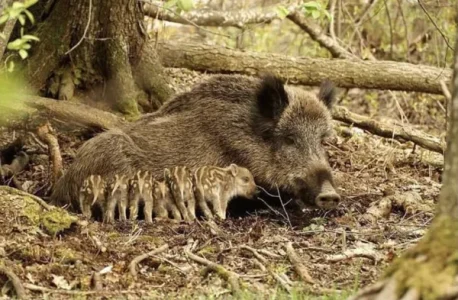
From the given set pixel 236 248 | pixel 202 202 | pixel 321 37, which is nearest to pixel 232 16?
pixel 321 37

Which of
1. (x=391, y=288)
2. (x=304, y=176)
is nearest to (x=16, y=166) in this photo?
(x=304, y=176)

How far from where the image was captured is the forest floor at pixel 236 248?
598cm

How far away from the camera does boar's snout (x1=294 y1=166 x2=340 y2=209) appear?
816cm

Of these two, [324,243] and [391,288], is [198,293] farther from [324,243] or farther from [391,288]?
[391,288]

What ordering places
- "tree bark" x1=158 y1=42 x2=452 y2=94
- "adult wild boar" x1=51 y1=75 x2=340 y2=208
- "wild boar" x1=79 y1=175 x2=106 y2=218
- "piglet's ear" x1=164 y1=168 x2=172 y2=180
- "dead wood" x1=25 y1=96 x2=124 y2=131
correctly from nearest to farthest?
"wild boar" x1=79 y1=175 x2=106 y2=218 < "piglet's ear" x1=164 y1=168 x2=172 y2=180 < "adult wild boar" x1=51 y1=75 x2=340 y2=208 < "dead wood" x1=25 y1=96 x2=124 y2=131 < "tree bark" x1=158 y1=42 x2=452 y2=94

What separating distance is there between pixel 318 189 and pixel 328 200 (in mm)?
233

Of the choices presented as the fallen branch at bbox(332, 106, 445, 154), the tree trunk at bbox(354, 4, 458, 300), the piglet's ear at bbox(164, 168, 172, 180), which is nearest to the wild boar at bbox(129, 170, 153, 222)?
the piglet's ear at bbox(164, 168, 172, 180)

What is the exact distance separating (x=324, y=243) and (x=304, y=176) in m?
1.48

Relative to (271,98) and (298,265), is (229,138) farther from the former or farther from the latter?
(298,265)

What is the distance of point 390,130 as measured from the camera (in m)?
11.3

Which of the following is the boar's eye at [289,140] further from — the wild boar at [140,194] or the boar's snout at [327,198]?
the wild boar at [140,194]

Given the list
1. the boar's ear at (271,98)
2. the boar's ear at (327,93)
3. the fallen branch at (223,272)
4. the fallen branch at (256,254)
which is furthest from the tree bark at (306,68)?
the fallen branch at (223,272)

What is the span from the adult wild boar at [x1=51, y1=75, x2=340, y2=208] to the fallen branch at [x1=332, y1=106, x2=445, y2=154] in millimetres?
2300

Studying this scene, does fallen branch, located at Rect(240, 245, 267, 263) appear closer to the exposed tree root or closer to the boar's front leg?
the exposed tree root
